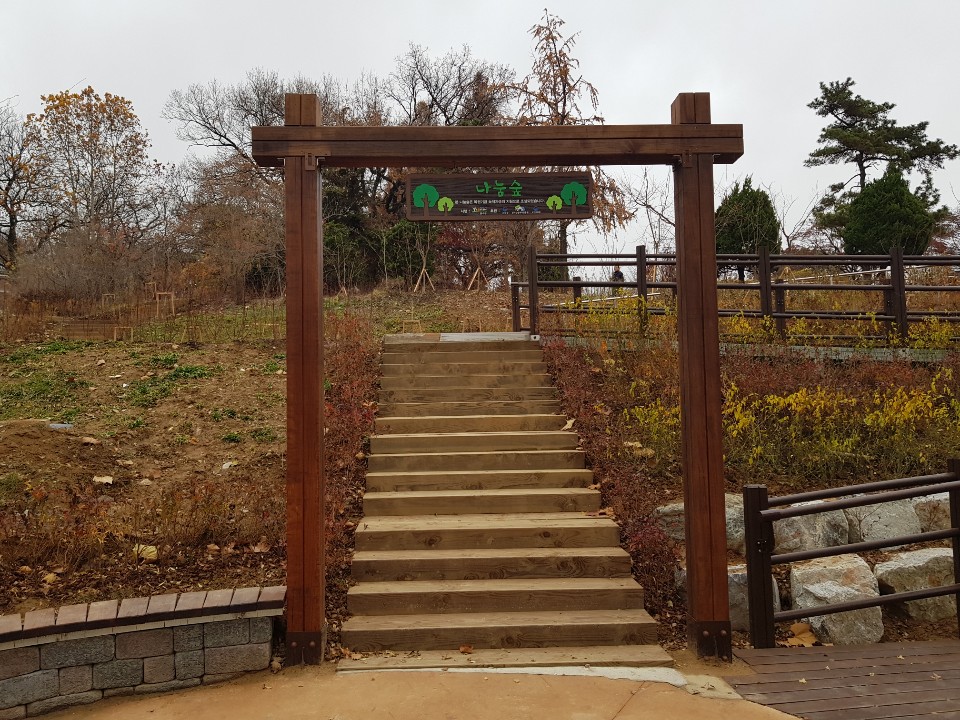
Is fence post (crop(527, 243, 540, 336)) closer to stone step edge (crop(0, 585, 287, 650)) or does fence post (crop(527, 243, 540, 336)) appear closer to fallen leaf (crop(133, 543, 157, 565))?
fallen leaf (crop(133, 543, 157, 565))

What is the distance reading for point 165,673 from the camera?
13.1 feet

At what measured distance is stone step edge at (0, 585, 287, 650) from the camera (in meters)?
3.78

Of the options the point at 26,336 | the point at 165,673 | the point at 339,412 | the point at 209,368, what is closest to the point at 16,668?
the point at 165,673

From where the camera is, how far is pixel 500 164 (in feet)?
15.0

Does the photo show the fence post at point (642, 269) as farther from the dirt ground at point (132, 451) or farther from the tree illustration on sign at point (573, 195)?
the tree illustration on sign at point (573, 195)

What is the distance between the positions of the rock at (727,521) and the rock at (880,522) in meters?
0.99

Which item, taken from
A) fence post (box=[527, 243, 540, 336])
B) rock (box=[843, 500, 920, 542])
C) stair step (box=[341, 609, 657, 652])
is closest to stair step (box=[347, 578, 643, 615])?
stair step (box=[341, 609, 657, 652])

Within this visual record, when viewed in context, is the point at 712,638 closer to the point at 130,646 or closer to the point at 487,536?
the point at 487,536

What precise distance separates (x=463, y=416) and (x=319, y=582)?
3699 millimetres

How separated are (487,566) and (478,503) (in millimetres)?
949

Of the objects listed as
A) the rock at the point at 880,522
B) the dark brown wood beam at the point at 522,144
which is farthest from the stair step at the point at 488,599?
the dark brown wood beam at the point at 522,144

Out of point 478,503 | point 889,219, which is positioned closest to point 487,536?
point 478,503

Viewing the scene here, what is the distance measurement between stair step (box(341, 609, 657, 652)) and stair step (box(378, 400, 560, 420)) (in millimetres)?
3494

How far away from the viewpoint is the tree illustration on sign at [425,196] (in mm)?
4539
